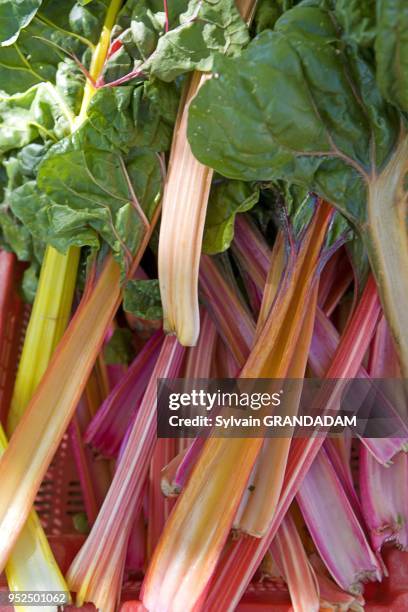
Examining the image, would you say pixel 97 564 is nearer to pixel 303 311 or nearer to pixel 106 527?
pixel 106 527

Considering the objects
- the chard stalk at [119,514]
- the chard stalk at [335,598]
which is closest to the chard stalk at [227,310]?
the chard stalk at [119,514]

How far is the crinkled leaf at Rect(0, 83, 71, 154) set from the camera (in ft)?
4.00

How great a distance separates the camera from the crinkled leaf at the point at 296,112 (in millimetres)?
923

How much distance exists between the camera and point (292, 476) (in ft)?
3.59

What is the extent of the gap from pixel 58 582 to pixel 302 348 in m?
Result: 0.63

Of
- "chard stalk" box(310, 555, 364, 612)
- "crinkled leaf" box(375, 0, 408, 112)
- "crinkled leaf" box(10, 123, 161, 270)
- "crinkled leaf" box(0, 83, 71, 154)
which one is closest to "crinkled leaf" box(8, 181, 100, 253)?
"crinkled leaf" box(10, 123, 161, 270)

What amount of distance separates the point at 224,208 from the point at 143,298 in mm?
263

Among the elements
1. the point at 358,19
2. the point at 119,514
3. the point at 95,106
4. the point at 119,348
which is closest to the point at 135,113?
the point at 95,106

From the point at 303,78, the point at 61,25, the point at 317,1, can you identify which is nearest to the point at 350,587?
the point at 303,78

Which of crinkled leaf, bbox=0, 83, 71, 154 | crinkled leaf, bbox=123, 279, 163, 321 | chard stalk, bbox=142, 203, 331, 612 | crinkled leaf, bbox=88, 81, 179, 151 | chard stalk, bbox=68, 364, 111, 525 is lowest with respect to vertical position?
chard stalk, bbox=142, 203, 331, 612

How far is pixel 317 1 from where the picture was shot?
97 centimetres

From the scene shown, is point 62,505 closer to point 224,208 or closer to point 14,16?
point 224,208

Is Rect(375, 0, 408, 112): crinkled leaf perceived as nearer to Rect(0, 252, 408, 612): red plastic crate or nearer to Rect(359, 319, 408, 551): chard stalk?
Rect(359, 319, 408, 551): chard stalk

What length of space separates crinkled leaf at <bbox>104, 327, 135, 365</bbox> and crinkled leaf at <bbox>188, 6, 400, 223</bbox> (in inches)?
26.6
